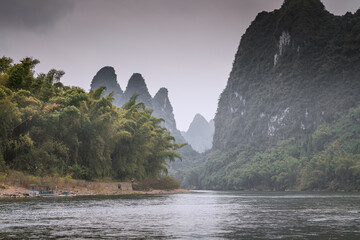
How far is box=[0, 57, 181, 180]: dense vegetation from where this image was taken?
33344 millimetres

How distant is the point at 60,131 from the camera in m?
38.5

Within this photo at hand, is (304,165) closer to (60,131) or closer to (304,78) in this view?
(304,78)

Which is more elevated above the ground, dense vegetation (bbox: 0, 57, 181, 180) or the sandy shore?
dense vegetation (bbox: 0, 57, 181, 180)

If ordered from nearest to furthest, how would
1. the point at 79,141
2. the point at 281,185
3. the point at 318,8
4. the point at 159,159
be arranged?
the point at 79,141 < the point at 159,159 < the point at 281,185 < the point at 318,8

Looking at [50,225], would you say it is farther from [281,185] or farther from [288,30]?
[288,30]

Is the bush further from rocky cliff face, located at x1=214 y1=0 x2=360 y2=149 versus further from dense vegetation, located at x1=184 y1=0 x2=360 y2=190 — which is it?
rocky cliff face, located at x1=214 y1=0 x2=360 y2=149

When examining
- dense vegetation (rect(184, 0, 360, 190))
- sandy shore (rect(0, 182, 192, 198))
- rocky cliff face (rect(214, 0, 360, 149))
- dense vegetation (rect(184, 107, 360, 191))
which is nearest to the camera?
sandy shore (rect(0, 182, 192, 198))

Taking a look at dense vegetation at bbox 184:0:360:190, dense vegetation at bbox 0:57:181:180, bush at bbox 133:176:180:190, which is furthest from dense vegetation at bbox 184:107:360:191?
Result: dense vegetation at bbox 0:57:181:180

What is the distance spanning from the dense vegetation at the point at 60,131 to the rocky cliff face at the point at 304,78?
338ft

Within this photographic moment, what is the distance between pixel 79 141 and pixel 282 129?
417ft

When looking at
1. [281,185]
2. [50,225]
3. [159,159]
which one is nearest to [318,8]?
[281,185]

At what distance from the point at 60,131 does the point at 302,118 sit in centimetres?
12757

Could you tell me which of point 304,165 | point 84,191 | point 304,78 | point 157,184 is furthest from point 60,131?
point 304,78

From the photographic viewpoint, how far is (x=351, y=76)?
146375 mm
